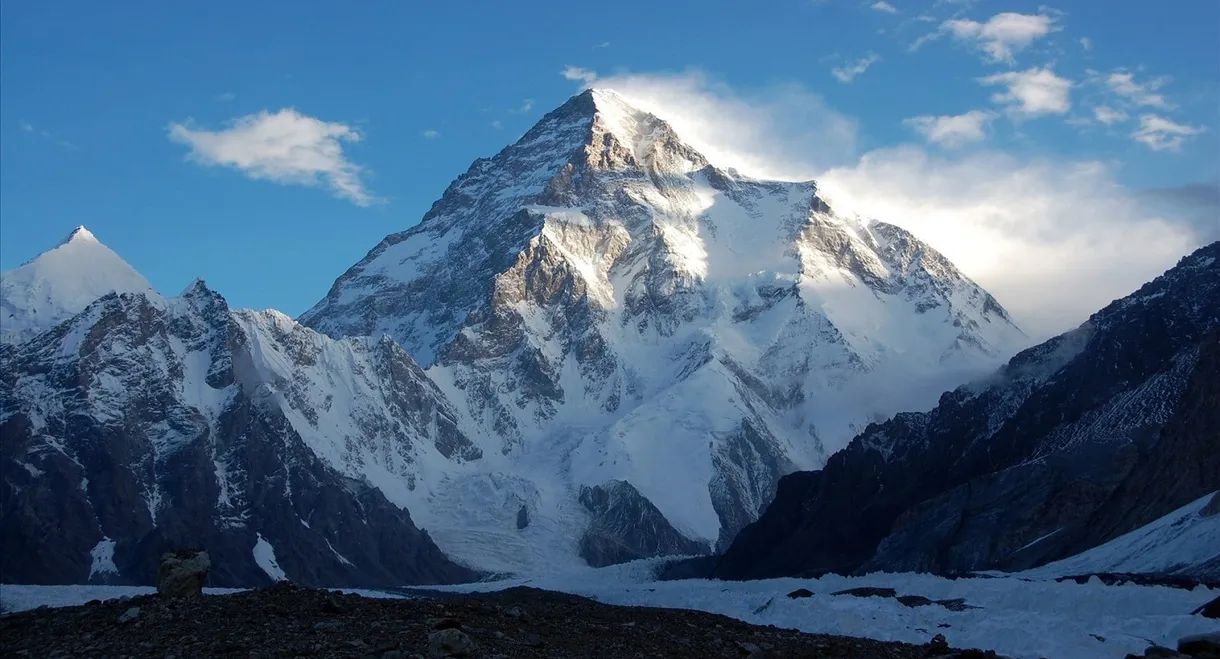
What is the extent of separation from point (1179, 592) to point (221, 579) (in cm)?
17454

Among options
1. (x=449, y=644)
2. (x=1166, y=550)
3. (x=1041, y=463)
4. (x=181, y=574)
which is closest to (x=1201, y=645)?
(x=449, y=644)

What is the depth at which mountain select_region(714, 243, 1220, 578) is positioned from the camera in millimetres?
93938

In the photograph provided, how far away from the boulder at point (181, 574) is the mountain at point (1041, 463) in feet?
155

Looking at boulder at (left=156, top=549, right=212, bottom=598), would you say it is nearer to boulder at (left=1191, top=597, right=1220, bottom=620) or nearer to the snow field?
the snow field

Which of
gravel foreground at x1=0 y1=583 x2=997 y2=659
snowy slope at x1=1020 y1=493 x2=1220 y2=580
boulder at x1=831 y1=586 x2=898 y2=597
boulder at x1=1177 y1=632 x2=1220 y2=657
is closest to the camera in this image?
gravel foreground at x1=0 y1=583 x2=997 y2=659

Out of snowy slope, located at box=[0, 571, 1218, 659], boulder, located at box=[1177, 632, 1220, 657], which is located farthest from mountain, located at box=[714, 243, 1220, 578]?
boulder, located at box=[1177, 632, 1220, 657]

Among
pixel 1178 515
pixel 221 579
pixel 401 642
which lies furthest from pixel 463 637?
pixel 221 579

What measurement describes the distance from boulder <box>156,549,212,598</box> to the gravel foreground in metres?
0.80

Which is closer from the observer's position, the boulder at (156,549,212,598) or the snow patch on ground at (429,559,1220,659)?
the boulder at (156,549,212,598)

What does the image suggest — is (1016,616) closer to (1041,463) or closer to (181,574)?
(181,574)

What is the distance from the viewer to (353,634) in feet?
96.8

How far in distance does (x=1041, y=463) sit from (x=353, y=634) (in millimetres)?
92002

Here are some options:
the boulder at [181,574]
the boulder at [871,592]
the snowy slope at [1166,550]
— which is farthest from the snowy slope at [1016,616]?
the snowy slope at [1166,550]

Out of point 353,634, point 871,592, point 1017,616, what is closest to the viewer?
point 353,634
